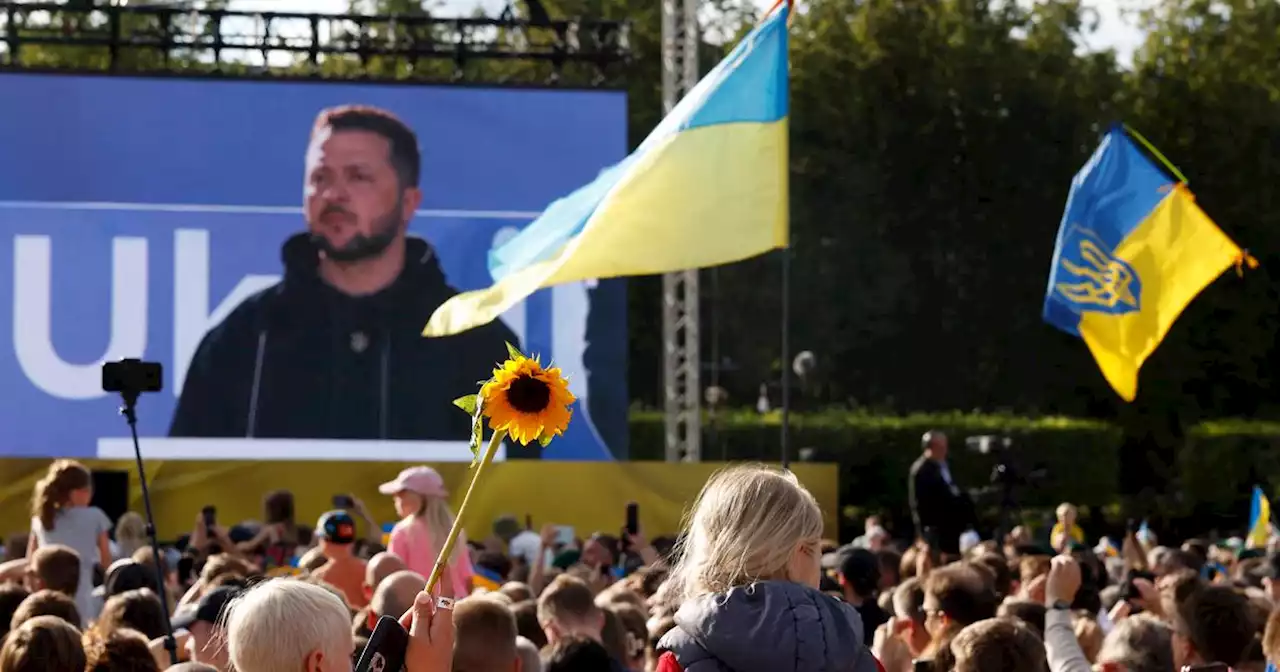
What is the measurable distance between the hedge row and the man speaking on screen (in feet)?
44.5

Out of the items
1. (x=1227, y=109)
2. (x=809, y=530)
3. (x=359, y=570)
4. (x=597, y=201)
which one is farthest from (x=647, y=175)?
(x=1227, y=109)

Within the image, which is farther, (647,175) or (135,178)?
(135,178)

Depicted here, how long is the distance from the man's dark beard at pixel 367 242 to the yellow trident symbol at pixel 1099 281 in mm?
7046

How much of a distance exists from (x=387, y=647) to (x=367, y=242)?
50.9 ft

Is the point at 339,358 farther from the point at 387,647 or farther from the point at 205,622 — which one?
the point at 387,647

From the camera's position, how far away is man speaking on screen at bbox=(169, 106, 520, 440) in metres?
19.0

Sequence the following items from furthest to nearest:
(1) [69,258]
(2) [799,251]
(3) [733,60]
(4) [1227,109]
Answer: (4) [1227,109]
(2) [799,251]
(1) [69,258]
(3) [733,60]

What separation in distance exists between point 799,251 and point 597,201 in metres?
28.3

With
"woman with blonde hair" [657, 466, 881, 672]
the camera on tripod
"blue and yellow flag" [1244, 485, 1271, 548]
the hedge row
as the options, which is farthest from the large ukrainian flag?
the hedge row

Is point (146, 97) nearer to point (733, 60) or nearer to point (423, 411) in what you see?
point (423, 411)

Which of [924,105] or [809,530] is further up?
[924,105]

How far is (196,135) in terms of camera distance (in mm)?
19047

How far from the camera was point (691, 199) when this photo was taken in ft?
29.5

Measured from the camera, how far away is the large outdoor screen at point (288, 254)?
18.8m
